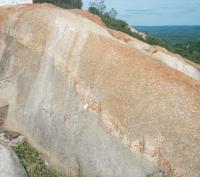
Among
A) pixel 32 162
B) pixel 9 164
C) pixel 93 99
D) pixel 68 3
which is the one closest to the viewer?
pixel 9 164

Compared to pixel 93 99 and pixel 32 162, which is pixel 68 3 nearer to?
pixel 32 162

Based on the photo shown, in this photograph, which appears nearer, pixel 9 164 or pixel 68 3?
pixel 9 164

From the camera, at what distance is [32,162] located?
1113 centimetres

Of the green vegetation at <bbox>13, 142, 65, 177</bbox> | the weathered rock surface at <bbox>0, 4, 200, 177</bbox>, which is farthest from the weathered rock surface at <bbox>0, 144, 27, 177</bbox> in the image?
the weathered rock surface at <bbox>0, 4, 200, 177</bbox>

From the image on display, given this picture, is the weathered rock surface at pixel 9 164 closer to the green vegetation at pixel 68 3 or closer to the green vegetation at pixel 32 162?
the green vegetation at pixel 32 162

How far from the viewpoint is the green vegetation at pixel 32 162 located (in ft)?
35.8

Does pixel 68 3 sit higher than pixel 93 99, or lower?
lower

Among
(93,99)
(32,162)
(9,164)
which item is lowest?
(32,162)

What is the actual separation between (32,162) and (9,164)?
0.89 meters

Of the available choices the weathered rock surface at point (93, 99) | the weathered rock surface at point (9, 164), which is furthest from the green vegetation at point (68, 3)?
the weathered rock surface at point (9, 164)

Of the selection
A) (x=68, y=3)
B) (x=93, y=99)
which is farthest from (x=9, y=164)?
(x=68, y=3)

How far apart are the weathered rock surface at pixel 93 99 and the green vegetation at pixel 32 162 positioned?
193mm

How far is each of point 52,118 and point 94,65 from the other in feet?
5.25

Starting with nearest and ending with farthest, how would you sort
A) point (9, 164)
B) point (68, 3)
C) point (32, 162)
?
point (9, 164) → point (32, 162) → point (68, 3)
